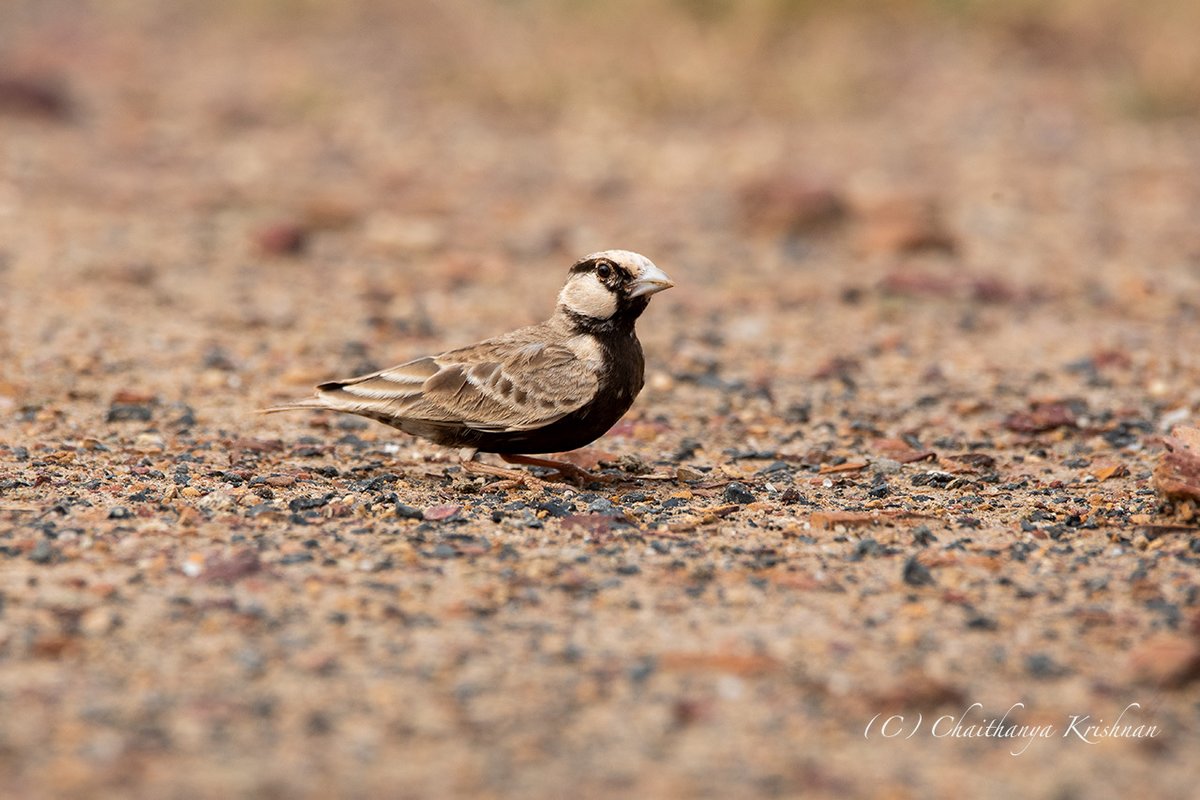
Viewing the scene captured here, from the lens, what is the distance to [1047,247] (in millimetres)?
10781

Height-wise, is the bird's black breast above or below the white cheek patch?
below

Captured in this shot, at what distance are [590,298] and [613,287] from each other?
11 centimetres

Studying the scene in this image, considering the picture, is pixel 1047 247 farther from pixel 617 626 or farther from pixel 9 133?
pixel 9 133

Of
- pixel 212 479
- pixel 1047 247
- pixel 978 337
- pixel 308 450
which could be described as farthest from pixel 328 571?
pixel 1047 247

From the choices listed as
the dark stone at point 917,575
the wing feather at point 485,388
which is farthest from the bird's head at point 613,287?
the dark stone at point 917,575

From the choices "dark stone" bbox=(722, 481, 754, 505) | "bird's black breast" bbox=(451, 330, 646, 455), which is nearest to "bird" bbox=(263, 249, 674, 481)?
"bird's black breast" bbox=(451, 330, 646, 455)

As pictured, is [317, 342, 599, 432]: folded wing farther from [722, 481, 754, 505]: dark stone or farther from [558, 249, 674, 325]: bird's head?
[722, 481, 754, 505]: dark stone

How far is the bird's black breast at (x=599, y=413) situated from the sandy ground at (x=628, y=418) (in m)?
0.24

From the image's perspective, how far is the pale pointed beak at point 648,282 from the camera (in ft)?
19.4

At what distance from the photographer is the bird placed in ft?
19.2

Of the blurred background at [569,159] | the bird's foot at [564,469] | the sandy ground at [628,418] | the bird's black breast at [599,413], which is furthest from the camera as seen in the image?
the blurred background at [569,159]

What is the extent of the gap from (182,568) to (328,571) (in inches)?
18.0

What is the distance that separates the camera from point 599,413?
5.81 m

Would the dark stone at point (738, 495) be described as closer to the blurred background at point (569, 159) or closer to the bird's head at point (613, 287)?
the bird's head at point (613, 287)
